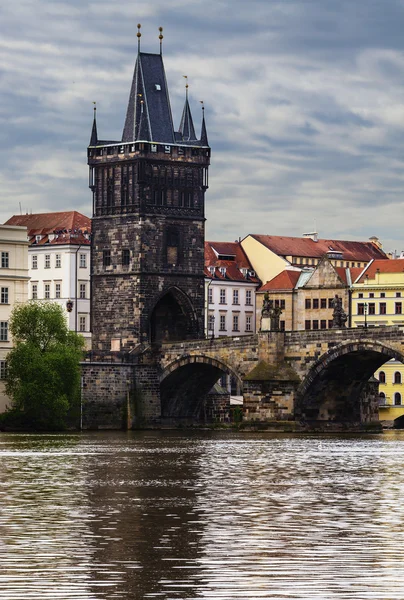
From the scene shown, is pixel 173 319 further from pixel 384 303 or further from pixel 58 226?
pixel 384 303

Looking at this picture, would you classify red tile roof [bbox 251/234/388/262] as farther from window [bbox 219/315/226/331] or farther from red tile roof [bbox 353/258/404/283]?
red tile roof [bbox 353/258/404/283]

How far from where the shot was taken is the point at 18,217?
471ft

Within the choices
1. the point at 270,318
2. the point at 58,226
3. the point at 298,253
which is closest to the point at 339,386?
the point at 270,318

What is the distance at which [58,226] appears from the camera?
137 meters

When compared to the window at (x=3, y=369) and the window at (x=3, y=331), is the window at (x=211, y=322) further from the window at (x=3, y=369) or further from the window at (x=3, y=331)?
the window at (x=3, y=369)

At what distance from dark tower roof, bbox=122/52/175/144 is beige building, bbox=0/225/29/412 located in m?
16.3

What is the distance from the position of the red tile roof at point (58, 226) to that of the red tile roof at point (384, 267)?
25.5 metres

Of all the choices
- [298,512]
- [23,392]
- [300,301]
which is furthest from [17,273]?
[298,512]

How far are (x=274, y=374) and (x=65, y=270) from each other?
32105mm

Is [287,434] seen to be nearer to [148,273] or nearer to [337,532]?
[148,273]

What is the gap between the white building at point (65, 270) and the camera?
428ft

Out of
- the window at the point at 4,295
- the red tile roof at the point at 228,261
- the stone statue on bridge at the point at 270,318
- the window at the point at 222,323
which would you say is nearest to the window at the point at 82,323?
the red tile roof at the point at 228,261

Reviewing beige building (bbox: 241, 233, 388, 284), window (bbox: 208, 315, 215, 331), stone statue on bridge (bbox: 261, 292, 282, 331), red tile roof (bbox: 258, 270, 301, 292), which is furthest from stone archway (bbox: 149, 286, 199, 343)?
beige building (bbox: 241, 233, 388, 284)

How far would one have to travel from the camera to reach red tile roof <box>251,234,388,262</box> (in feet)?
531
